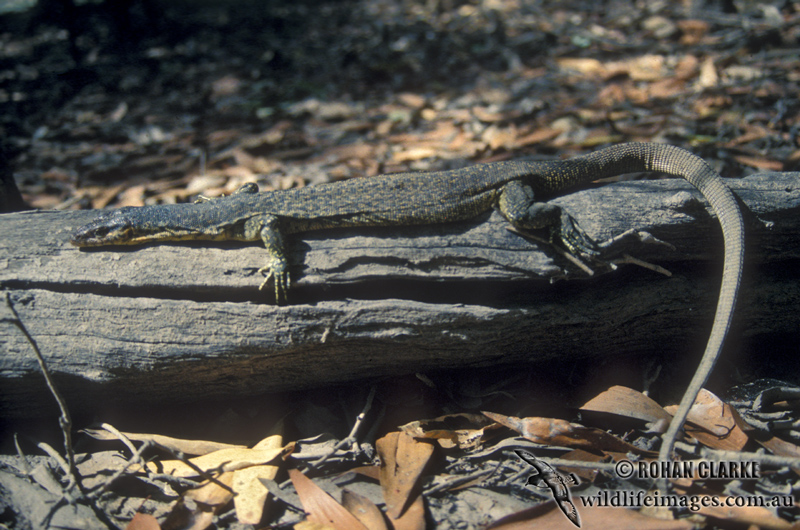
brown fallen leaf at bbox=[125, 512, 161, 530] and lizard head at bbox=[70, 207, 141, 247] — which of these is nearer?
brown fallen leaf at bbox=[125, 512, 161, 530]

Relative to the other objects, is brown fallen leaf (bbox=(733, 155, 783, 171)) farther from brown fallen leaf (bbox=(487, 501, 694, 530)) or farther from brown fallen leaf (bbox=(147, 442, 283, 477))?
brown fallen leaf (bbox=(147, 442, 283, 477))

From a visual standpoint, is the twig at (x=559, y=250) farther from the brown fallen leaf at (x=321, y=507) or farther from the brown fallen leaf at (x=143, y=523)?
the brown fallen leaf at (x=143, y=523)

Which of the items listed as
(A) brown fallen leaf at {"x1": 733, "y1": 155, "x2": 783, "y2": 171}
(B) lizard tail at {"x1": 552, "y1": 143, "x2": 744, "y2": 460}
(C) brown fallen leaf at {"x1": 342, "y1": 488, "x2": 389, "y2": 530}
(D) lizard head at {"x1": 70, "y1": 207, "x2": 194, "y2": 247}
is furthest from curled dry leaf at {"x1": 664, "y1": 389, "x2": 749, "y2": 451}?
(D) lizard head at {"x1": 70, "y1": 207, "x2": 194, "y2": 247}

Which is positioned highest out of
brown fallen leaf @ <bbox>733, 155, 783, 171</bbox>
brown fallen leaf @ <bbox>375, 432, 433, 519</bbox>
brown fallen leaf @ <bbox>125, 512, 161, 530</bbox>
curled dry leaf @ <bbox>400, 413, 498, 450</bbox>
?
brown fallen leaf @ <bbox>733, 155, 783, 171</bbox>

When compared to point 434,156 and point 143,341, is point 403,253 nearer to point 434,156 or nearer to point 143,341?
point 143,341

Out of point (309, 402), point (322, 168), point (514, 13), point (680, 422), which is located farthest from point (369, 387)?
point (514, 13)

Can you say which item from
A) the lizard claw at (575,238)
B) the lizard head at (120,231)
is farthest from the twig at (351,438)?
the lizard head at (120,231)

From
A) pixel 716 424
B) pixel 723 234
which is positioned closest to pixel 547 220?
pixel 723 234

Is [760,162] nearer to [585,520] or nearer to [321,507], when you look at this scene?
[585,520]

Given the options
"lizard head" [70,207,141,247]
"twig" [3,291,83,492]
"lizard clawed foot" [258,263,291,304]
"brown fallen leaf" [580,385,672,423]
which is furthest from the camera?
"lizard head" [70,207,141,247]
